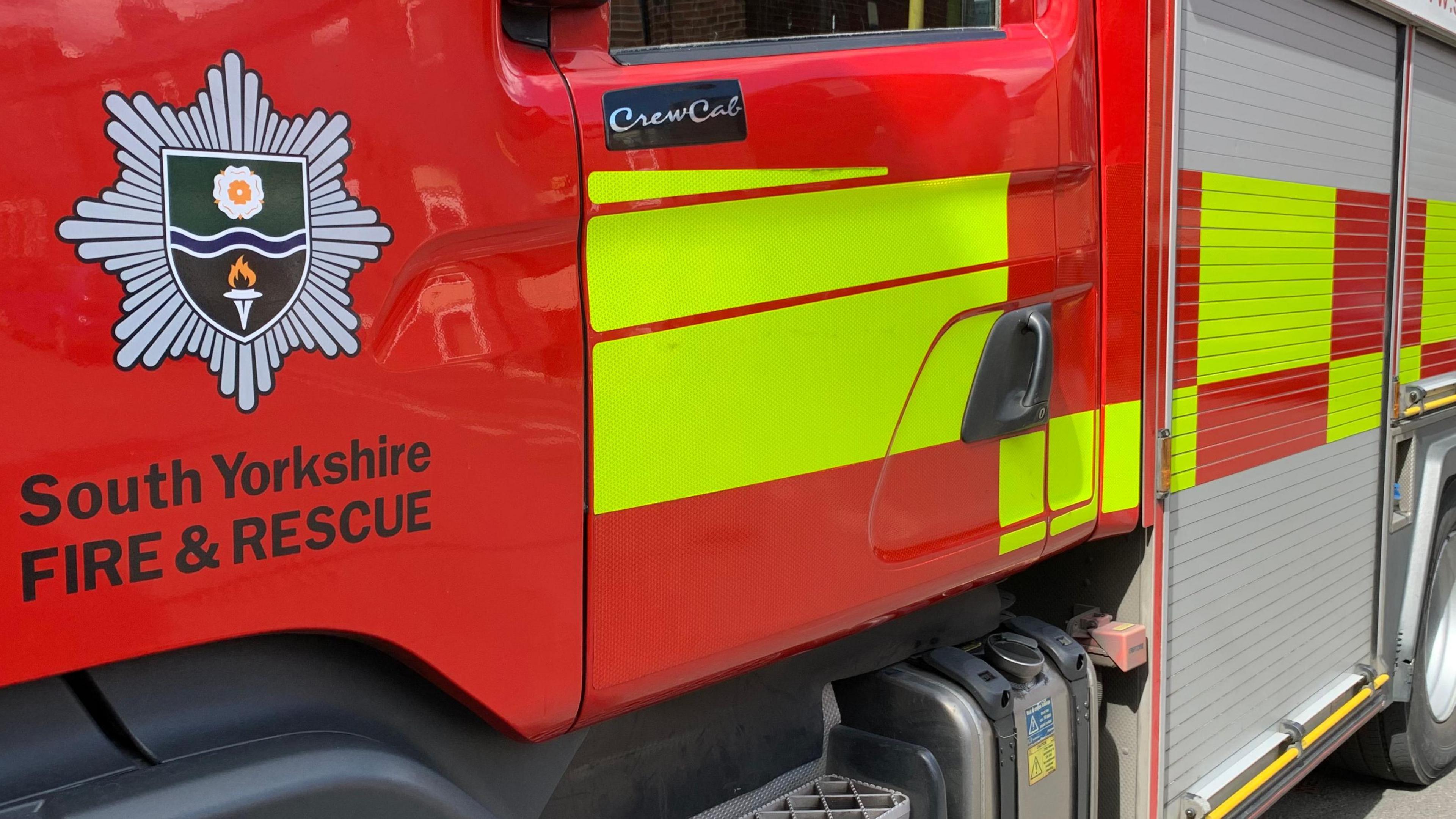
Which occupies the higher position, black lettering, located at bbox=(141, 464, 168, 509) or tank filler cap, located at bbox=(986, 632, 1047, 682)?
black lettering, located at bbox=(141, 464, 168, 509)

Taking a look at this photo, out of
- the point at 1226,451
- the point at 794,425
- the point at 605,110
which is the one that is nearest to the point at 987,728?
the point at 794,425

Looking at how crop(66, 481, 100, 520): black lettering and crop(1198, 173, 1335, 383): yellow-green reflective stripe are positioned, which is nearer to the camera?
crop(66, 481, 100, 520): black lettering

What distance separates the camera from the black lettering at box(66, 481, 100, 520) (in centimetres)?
106

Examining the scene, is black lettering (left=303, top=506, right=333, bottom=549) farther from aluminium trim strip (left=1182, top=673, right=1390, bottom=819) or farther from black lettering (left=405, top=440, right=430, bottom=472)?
aluminium trim strip (left=1182, top=673, right=1390, bottom=819)

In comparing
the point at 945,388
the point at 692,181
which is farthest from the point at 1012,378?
the point at 692,181

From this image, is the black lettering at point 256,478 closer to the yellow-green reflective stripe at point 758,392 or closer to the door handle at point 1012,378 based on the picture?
the yellow-green reflective stripe at point 758,392

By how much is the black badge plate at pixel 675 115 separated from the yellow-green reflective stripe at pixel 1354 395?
225 centimetres

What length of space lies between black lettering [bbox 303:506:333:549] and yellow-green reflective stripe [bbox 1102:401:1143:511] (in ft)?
5.29

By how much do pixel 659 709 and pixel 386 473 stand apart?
31.1 inches

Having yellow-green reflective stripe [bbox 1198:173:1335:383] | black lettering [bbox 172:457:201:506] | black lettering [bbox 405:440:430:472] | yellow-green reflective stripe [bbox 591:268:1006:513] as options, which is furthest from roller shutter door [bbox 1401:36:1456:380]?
black lettering [bbox 172:457:201:506]

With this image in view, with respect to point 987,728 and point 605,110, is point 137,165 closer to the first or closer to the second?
point 605,110

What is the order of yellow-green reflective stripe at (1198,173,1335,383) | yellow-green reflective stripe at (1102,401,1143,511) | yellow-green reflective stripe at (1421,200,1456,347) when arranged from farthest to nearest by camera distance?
yellow-green reflective stripe at (1421,200,1456,347) → yellow-green reflective stripe at (1198,173,1335,383) → yellow-green reflective stripe at (1102,401,1143,511)

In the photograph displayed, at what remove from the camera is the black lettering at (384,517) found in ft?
4.18

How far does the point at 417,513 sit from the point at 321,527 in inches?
4.3
